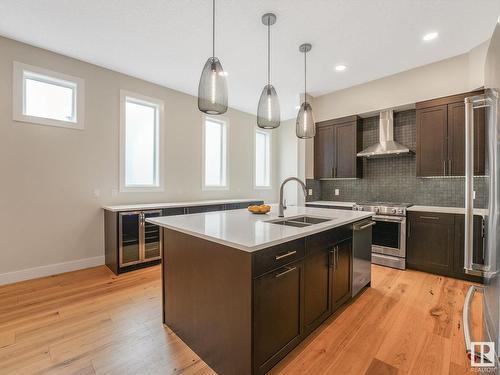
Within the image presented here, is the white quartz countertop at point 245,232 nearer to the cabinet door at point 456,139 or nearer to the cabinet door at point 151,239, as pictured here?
the cabinet door at point 151,239

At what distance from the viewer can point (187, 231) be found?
173 cm

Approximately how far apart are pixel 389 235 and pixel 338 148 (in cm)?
180

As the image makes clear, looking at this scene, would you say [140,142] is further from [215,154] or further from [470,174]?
[470,174]

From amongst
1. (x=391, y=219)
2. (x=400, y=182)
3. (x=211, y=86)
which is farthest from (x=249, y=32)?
(x=400, y=182)

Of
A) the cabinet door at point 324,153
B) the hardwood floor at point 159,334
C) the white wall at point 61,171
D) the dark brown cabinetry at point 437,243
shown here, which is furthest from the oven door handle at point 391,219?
the white wall at point 61,171

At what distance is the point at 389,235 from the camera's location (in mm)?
3600

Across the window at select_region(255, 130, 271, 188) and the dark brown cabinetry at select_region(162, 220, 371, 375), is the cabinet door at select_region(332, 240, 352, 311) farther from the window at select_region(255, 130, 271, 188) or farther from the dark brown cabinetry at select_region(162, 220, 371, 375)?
the window at select_region(255, 130, 271, 188)

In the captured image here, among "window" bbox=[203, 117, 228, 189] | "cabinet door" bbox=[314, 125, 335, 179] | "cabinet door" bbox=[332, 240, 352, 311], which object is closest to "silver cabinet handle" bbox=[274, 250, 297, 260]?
"cabinet door" bbox=[332, 240, 352, 311]

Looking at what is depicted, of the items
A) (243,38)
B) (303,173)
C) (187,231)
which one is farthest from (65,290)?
(303,173)

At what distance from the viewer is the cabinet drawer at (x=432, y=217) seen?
3184 millimetres

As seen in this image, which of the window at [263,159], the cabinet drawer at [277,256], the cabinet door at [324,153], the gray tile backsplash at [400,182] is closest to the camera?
the cabinet drawer at [277,256]

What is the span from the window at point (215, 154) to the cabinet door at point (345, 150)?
7.83 feet

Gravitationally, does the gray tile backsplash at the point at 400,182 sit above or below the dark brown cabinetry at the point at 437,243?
above

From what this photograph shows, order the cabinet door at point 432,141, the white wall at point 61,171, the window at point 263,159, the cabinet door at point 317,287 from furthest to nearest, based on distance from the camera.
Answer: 1. the window at point 263,159
2. the cabinet door at point 432,141
3. the white wall at point 61,171
4. the cabinet door at point 317,287
